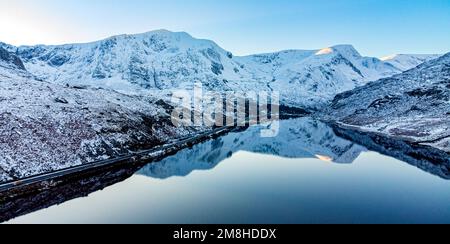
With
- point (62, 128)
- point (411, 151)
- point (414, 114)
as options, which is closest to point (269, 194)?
point (62, 128)

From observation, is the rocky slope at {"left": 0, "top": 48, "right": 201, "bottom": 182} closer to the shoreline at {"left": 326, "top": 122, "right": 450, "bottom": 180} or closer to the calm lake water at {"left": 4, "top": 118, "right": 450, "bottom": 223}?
the calm lake water at {"left": 4, "top": 118, "right": 450, "bottom": 223}

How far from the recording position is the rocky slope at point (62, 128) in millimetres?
64688

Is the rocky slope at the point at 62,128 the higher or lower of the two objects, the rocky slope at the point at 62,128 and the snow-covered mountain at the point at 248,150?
the higher

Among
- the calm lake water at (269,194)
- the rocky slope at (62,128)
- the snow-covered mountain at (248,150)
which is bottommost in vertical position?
the snow-covered mountain at (248,150)

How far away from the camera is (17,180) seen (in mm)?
56031

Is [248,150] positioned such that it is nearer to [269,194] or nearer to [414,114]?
[269,194]

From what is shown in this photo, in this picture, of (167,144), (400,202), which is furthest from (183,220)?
(167,144)

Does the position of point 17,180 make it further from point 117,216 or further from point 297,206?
point 297,206

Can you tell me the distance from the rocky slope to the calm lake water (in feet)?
50.6

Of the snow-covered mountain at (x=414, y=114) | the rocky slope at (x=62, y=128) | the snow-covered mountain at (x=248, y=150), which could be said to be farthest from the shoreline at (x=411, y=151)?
the rocky slope at (x=62, y=128)

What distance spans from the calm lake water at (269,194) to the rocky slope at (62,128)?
15.4 metres

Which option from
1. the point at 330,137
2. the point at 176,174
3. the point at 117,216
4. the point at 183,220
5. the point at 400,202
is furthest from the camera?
the point at 330,137

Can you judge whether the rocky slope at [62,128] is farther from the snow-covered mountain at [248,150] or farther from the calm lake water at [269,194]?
the calm lake water at [269,194]
